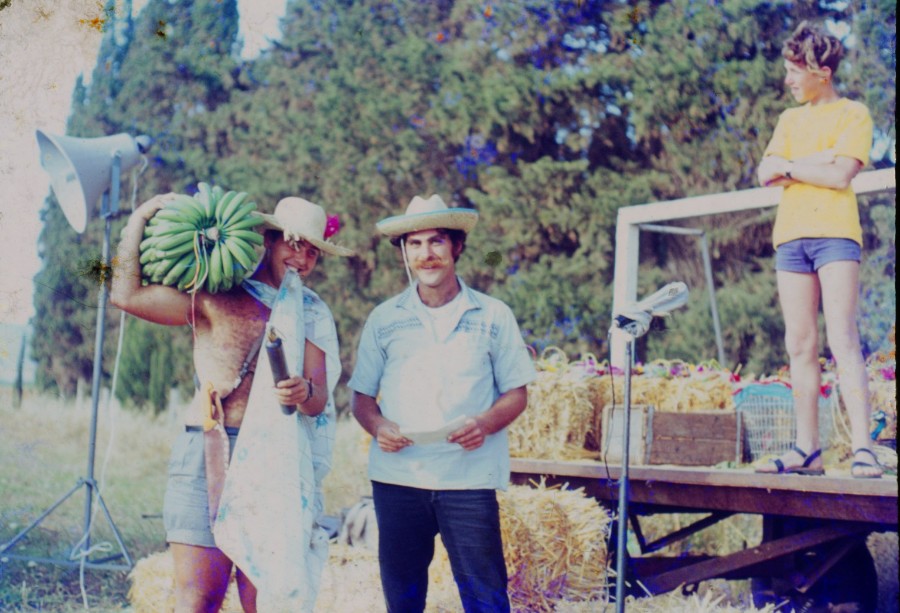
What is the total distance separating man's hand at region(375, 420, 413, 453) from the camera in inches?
111

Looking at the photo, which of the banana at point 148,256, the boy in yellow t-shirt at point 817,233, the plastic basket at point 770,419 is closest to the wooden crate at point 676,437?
the plastic basket at point 770,419

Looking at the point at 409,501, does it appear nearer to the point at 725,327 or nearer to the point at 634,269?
the point at 634,269

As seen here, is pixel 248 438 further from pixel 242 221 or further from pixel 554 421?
pixel 554 421

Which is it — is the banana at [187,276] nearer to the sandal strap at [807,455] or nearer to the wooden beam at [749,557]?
the sandal strap at [807,455]

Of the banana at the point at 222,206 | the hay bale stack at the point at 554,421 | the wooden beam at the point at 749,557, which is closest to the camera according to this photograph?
the banana at the point at 222,206

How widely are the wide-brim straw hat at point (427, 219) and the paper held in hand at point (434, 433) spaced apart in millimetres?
619

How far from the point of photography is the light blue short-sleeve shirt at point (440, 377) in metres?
2.87

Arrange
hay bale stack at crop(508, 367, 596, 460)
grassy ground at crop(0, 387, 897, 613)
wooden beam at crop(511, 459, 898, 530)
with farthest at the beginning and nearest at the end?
grassy ground at crop(0, 387, 897, 613) → hay bale stack at crop(508, 367, 596, 460) → wooden beam at crop(511, 459, 898, 530)

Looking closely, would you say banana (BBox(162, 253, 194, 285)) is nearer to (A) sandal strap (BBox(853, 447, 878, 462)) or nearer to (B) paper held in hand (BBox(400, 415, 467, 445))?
(B) paper held in hand (BBox(400, 415, 467, 445))

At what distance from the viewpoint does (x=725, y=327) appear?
945 centimetres

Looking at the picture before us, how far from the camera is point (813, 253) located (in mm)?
3578

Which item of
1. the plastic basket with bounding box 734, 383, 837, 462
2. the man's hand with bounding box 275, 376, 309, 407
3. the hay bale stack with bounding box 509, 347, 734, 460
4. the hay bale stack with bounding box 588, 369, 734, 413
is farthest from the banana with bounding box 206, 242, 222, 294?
the plastic basket with bounding box 734, 383, 837, 462

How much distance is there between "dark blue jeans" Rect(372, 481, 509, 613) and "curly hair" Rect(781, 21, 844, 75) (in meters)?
2.00

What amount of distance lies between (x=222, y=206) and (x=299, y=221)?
23 cm
